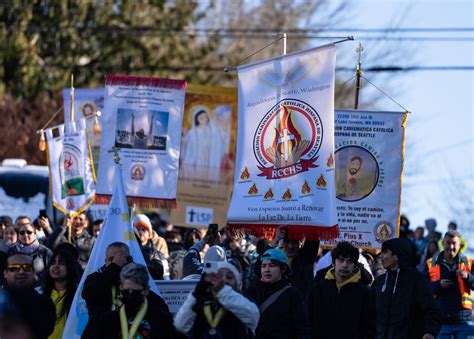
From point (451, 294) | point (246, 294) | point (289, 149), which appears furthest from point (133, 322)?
point (451, 294)

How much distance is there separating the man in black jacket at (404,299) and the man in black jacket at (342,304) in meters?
0.84

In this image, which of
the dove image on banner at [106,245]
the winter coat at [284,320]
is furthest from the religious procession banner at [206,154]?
the winter coat at [284,320]

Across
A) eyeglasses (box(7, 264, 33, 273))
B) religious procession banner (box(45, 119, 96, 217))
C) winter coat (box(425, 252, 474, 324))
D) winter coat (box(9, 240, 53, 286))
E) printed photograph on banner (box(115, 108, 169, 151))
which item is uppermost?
printed photograph on banner (box(115, 108, 169, 151))

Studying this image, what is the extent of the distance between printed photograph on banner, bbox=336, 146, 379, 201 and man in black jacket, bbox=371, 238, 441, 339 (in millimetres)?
2117

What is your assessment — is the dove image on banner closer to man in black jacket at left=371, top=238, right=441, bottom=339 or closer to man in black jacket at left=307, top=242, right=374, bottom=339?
man in black jacket at left=307, top=242, right=374, bottom=339

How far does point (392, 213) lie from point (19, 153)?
2547 cm

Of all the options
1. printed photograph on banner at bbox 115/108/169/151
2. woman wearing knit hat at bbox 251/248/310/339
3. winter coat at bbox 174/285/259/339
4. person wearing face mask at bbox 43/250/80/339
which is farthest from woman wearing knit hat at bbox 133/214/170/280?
winter coat at bbox 174/285/259/339

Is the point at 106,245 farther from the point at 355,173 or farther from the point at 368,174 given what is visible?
the point at 368,174

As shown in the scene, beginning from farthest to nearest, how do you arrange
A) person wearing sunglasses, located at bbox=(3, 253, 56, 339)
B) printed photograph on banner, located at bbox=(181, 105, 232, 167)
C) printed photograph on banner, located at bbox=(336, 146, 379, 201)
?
printed photograph on banner, located at bbox=(181, 105, 232, 167) < printed photograph on banner, located at bbox=(336, 146, 379, 201) < person wearing sunglasses, located at bbox=(3, 253, 56, 339)

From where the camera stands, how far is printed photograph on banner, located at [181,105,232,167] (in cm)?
2469

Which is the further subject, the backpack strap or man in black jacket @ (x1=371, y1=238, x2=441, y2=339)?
man in black jacket @ (x1=371, y1=238, x2=441, y2=339)

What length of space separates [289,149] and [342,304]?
1935mm

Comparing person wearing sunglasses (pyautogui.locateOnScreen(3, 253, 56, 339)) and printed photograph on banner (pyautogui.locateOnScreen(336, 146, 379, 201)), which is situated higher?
printed photograph on banner (pyautogui.locateOnScreen(336, 146, 379, 201))

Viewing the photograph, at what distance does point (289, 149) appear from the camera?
13.5 m
